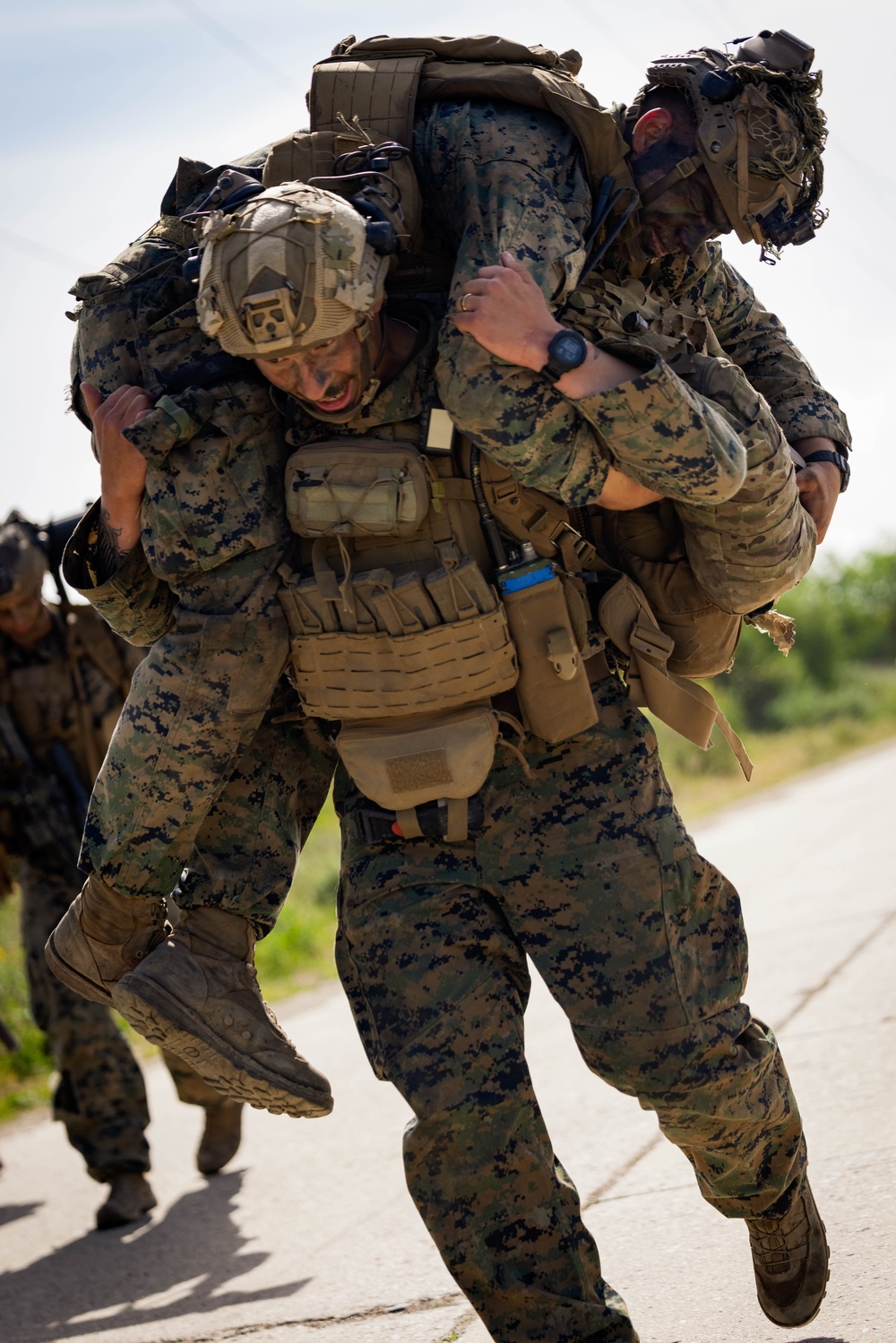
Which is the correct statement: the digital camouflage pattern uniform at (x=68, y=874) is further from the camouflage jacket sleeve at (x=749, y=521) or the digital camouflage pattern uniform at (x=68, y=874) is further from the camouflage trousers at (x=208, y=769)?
the camouflage jacket sleeve at (x=749, y=521)

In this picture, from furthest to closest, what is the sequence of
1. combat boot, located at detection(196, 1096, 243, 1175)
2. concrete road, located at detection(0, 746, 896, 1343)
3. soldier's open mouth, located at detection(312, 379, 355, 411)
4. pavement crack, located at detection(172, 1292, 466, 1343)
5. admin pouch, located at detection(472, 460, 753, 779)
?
combat boot, located at detection(196, 1096, 243, 1175), pavement crack, located at detection(172, 1292, 466, 1343), concrete road, located at detection(0, 746, 896, 1343), admin pouch, located at detection(472, 460, 753, 779), soldier's open mouth, located at detection(312, 379, 355, 411)

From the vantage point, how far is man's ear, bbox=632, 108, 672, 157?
3551mm

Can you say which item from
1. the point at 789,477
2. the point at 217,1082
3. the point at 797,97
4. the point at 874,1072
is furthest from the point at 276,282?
the point at 874,1072

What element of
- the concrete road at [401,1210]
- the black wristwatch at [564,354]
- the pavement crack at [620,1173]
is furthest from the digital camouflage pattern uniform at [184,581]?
the pavement crack at [620,1173]

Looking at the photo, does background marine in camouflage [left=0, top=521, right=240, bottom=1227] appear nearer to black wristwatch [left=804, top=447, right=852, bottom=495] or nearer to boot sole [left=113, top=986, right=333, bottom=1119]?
boot sole [left=113, top=986, right=333, bottom=1119]

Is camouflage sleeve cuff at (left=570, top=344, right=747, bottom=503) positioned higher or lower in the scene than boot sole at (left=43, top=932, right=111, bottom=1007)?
higher

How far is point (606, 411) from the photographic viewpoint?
120 inches

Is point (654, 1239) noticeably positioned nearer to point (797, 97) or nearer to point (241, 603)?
point (241, 603)

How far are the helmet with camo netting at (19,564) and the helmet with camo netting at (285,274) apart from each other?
3.79m

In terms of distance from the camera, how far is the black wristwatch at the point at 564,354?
9.94 feet

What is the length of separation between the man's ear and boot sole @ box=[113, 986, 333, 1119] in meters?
2.11

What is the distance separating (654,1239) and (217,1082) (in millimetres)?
1637

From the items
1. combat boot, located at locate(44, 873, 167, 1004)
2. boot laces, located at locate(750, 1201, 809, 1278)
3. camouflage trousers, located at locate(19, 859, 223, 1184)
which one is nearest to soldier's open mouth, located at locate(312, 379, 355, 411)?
combat boot, located at locate(44, 873, 167, 1004)

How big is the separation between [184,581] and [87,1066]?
12.2 ft
